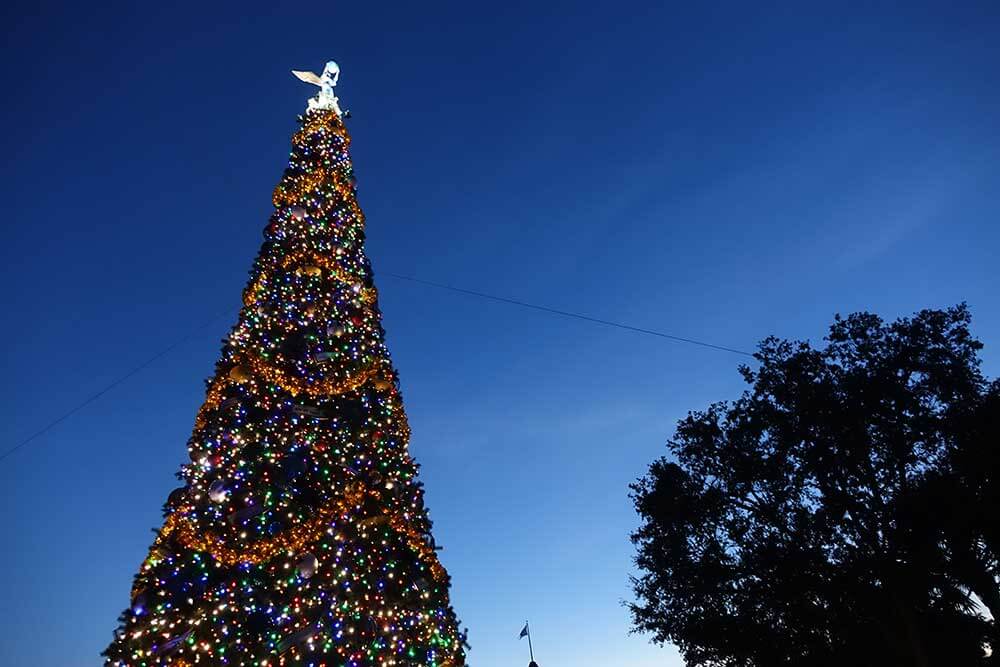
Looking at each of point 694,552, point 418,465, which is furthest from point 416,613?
point 694,552

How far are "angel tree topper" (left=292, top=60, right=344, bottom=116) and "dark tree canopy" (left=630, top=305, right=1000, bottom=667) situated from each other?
13.2 m

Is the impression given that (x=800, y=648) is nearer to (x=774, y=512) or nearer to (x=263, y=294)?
(x=774, y=512)

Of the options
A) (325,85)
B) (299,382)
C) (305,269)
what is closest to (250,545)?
(299,382)

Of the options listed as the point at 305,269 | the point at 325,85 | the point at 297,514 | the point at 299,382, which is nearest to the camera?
the point at 297,514

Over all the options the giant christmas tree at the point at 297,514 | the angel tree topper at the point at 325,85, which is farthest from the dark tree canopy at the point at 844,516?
the angel tree topper at the point at 325,85

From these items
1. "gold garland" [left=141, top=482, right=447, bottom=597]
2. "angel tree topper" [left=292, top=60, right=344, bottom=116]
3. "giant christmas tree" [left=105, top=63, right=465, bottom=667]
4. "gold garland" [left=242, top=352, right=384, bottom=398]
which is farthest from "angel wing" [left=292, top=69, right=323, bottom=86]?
"gold garland" [left=141, top=482, right=447, bottom=597]

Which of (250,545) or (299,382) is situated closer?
(250,545)

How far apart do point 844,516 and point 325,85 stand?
1662 centimetres

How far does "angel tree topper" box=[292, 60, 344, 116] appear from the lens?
1252 cm

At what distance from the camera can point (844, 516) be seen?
12133 millimetres

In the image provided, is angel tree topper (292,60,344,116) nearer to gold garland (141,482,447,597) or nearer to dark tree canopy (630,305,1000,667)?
gold garland (141,482,447,597)

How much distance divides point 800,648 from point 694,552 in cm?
308

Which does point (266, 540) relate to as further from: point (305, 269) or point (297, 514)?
point (305, 269)

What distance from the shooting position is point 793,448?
517 inches
